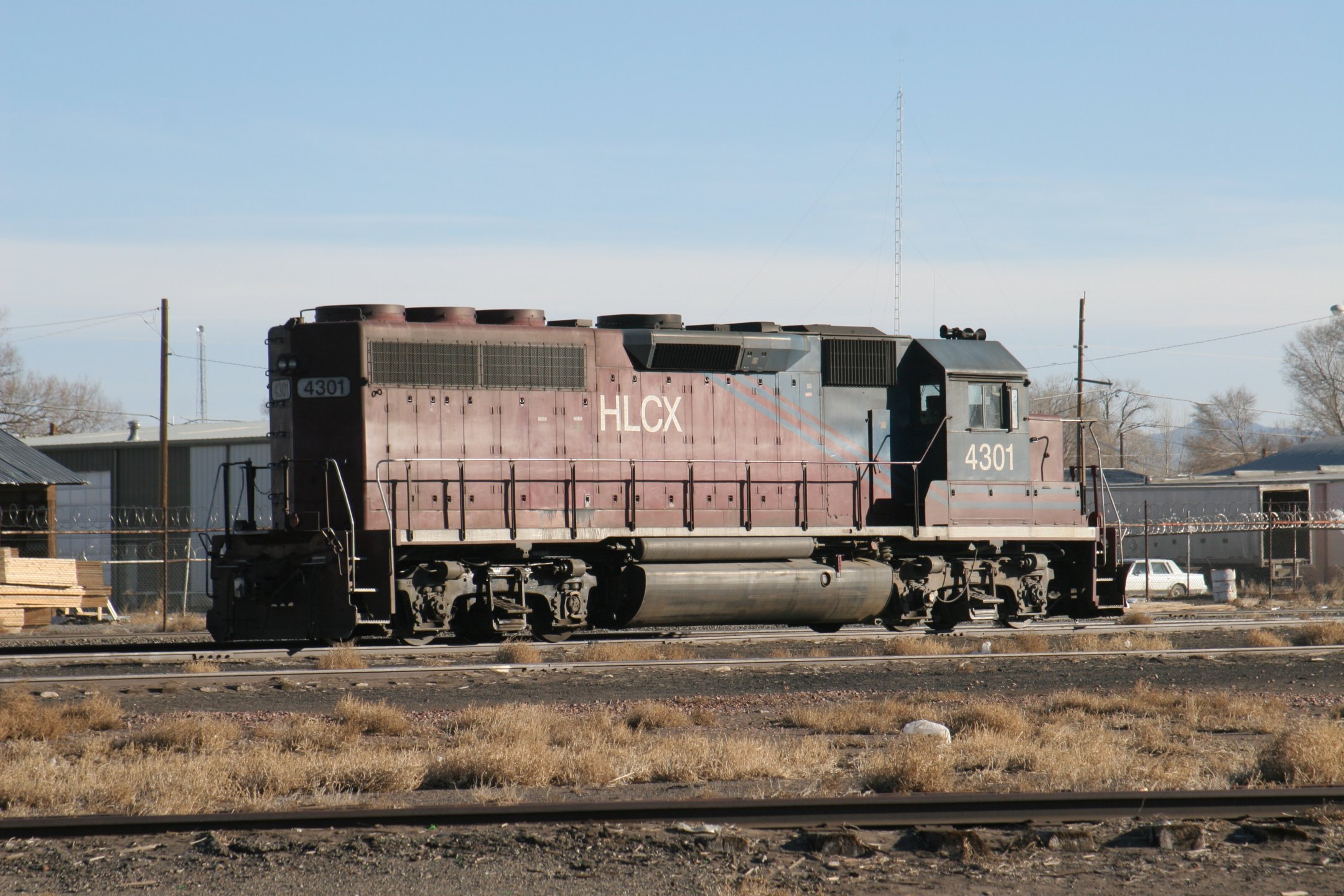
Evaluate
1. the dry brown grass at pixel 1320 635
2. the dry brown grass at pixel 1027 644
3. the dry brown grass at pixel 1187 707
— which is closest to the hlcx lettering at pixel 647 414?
the dry brown grass at pixel 1027 644

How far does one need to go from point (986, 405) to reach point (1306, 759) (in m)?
10.0

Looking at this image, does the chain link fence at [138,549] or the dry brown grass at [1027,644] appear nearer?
the dry brown grass at [1027,644]

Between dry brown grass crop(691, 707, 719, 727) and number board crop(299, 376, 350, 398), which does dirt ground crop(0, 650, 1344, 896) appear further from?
number board crop(299, 376, 350, 398)

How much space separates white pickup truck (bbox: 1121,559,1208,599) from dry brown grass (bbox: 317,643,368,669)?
82.7ft

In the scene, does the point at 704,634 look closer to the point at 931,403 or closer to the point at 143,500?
the point at 931,403

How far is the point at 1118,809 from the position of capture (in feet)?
23.2

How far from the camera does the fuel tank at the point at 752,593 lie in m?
16.0

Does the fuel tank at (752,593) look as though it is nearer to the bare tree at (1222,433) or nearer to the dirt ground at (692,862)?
the dirt ground at (692,862)

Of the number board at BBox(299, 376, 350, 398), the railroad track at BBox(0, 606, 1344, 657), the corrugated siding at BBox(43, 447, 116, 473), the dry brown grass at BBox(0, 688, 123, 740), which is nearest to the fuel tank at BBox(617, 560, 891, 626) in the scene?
the railroad track at BBox(0, 606, 1344, 657)

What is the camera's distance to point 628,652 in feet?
52.4

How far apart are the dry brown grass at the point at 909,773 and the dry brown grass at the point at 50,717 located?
650 cm

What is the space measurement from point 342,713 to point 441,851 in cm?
493

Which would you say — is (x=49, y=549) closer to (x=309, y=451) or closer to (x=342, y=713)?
(x=309, y=451)

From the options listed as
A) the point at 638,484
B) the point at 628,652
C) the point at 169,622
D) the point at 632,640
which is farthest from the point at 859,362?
the point at 169,622
